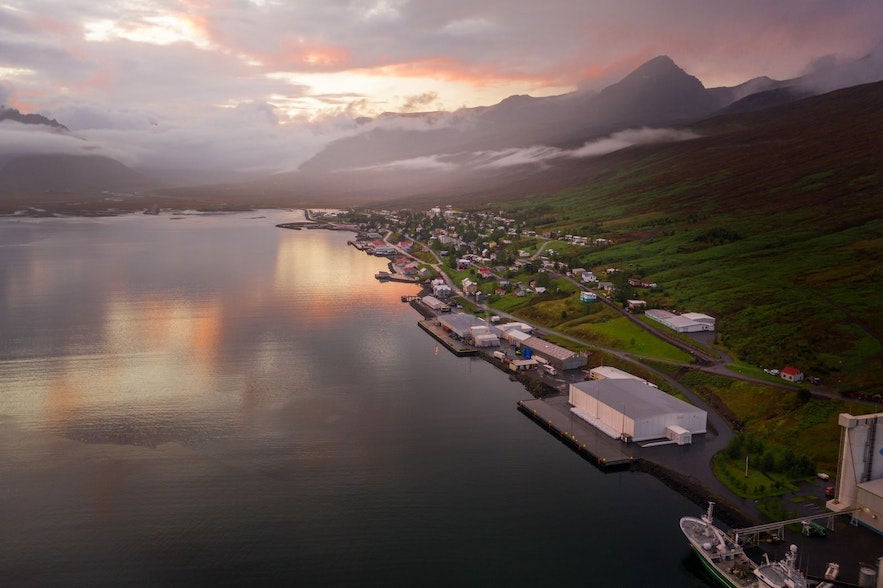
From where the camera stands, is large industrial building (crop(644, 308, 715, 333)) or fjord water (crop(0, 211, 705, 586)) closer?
fjord water (crop(0, 211, 705, 586))

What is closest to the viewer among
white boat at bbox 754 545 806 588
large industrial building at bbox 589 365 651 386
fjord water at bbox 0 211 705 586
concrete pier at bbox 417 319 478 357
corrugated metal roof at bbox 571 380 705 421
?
white boat at bbox 754 545 806 588

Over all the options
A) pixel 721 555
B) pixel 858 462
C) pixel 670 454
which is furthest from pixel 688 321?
pixel 721 555

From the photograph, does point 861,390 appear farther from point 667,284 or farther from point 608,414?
point 667,284

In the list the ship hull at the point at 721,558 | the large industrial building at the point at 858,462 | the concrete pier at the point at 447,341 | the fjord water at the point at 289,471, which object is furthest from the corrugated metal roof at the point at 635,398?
the concrete pier at the point at 447,341

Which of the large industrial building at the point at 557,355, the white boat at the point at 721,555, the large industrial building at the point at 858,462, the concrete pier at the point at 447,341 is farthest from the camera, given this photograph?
the concrete pier at the point at 447,341

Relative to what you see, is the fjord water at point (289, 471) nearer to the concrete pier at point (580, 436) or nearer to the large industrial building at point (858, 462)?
the concrete pier at point (580, 436)

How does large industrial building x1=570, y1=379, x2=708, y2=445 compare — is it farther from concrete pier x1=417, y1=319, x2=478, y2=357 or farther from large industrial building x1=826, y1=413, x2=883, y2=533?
concrete pier x1=417, y1=319, x2=478, y2=357

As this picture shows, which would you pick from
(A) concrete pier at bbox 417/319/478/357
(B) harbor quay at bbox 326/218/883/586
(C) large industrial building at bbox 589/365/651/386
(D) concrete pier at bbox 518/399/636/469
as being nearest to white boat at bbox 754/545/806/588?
(B) harbor quay at bbox 326/218/883/586
